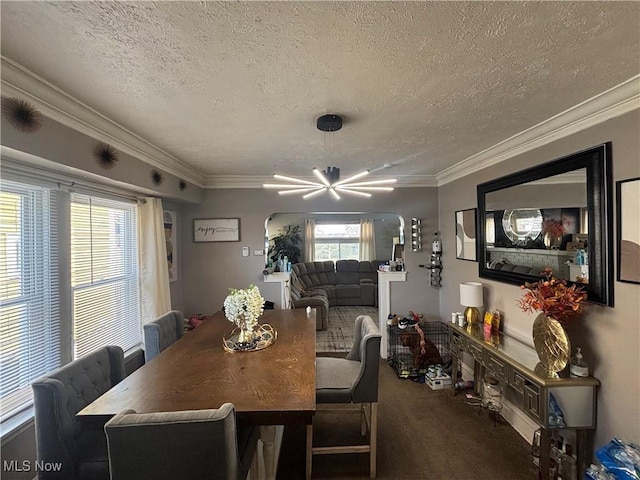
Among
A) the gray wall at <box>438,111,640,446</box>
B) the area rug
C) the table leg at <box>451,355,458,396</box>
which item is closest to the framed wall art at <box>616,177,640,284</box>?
the gray wall at <box>438,111,640,446</box>

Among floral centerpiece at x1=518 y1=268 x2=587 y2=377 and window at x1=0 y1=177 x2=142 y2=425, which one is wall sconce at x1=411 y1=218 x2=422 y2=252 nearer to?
floral centerpiece at x1=518 y1=268 x2=587 y2=377

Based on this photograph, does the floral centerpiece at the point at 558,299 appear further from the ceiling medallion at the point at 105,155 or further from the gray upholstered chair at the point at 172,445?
the ceiling medallion at the point at 105,155

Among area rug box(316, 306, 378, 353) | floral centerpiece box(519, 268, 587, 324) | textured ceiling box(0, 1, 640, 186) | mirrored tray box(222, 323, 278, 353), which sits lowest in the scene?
area rug box(316, 306, 378, 353)

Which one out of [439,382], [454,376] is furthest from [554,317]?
[439,382]

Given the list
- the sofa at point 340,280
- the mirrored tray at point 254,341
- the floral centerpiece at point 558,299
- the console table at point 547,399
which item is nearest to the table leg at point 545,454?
the console table at point 547,399

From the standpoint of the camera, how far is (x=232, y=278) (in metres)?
4.17

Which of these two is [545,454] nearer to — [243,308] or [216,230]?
[243,308]

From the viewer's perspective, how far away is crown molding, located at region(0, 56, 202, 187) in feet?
4.73

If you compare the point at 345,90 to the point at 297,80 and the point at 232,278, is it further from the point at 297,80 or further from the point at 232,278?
the point at 232,278

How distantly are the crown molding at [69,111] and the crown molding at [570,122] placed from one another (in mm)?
2956

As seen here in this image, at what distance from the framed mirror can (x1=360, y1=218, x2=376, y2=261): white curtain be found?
5.48 m

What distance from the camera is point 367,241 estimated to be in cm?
862

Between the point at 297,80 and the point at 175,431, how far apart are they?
64.7 inches

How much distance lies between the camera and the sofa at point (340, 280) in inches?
298
